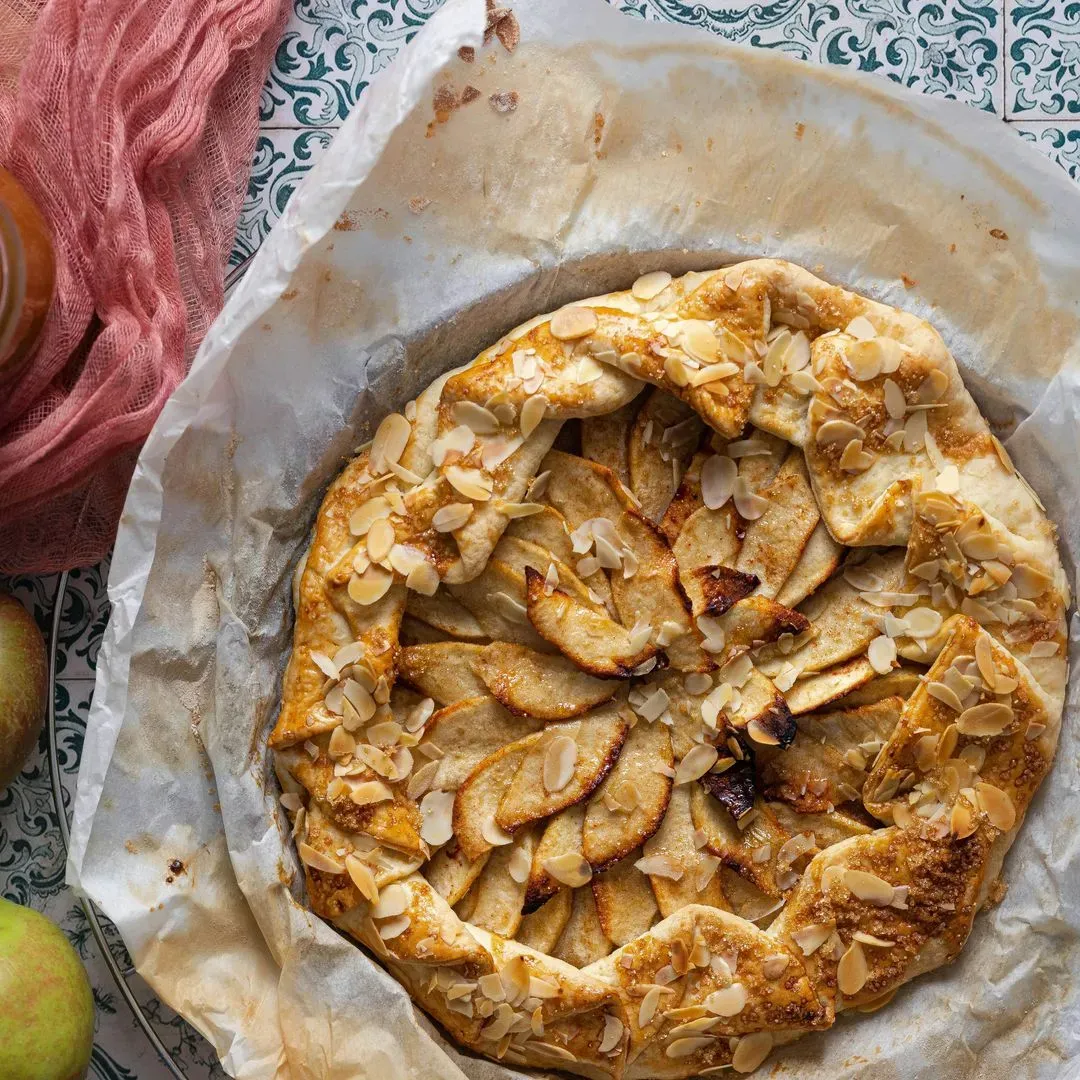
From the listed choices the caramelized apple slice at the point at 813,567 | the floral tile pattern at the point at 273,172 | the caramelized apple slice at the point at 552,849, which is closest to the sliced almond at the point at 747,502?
the caramelized apple slice at the point at 813,567

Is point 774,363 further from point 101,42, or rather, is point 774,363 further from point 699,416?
point 101,42

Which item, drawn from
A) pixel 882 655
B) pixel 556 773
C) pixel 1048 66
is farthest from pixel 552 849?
pixel 1048 66

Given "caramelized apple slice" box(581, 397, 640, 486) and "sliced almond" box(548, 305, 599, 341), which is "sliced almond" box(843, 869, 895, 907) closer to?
"caramelized apple slice" box(581, 397, 640, 486)

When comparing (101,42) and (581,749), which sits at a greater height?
(101,42)

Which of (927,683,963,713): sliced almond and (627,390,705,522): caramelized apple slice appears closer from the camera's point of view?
(927,683,963,713): sliced almond

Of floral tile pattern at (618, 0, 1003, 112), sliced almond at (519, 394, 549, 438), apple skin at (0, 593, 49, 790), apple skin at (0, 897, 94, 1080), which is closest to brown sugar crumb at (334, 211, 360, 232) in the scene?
sliced almond at (519, 394, 549, 438)

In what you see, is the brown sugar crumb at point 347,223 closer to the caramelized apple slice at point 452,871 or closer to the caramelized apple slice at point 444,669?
the caramelized apple slice at point 444,669

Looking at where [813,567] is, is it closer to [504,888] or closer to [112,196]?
[504,888]

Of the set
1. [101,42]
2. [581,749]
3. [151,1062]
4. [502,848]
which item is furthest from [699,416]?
[151,1062]
